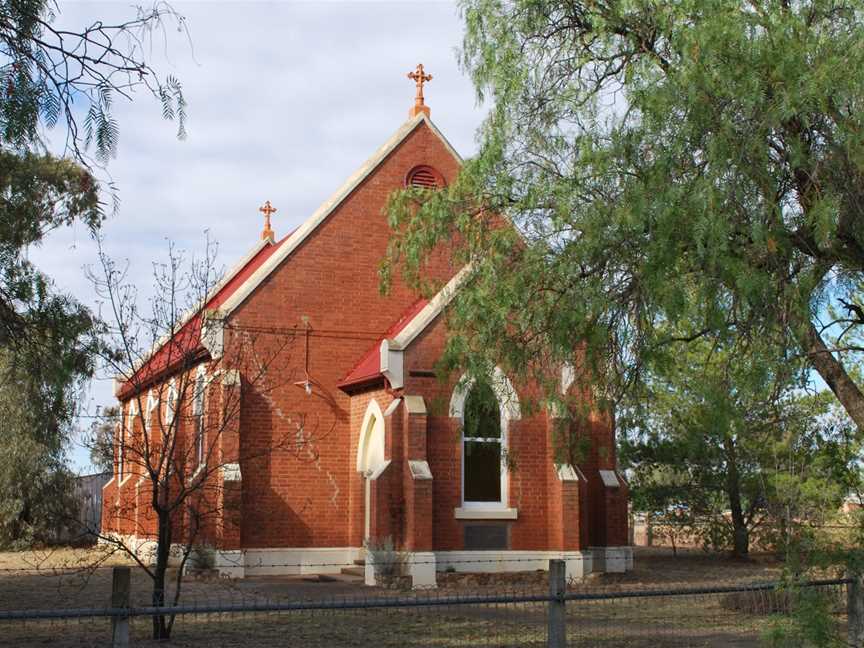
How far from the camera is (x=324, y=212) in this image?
23844 mm

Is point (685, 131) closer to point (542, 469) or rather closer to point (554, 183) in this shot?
point (554, 183)

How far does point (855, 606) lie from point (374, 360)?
13004 mm

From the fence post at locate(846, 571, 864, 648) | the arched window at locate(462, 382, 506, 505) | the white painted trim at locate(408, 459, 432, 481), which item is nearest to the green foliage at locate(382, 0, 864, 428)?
the fence post at locate(846, 571, 864, 648)

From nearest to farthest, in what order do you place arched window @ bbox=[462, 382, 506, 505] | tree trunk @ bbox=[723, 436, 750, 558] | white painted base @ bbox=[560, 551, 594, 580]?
1. white painted base @ bbox=[560, 551, 594, 580]
2. arched window @ bbox=[462, 382, 506, 505]
3. tree trunk @ bbox=[723, 436, 750, 558]

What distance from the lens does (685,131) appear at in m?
11.3

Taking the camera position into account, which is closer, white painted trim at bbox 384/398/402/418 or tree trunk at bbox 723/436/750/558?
white painted trim at bbox 384/398/402/418

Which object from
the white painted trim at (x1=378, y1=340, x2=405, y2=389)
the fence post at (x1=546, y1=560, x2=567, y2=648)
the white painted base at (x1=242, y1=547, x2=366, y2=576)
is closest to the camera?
the fence post at (x1=546, y1=560, x2=567, y2=648)

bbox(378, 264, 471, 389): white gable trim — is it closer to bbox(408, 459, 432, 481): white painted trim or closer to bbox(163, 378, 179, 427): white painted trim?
bbox(408, 459, 432, 481): white painted trim

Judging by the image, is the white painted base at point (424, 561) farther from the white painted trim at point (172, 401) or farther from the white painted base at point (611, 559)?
the white painted trim at point (172, 401)

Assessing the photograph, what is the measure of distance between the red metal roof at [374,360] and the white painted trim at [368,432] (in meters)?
0.64

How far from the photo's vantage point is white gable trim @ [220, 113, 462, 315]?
903 inches

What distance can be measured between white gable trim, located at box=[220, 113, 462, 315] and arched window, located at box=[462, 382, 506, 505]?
217 inches

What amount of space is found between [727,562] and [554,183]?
1823 centimetres

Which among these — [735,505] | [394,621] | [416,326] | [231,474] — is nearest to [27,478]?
[231,474]
